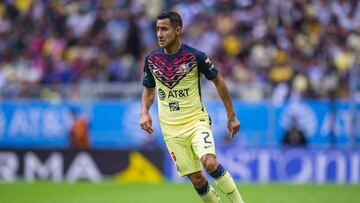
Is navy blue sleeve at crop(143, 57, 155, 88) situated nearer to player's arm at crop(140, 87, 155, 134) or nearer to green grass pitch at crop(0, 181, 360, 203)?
player's arm at crop(140, 87, 155, 134)

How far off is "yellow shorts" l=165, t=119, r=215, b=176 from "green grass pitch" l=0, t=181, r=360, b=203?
13.0ft

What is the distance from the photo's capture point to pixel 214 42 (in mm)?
23359

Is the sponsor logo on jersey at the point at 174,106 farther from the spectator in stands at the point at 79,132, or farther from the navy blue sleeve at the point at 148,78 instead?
the spectator in stands at the point at 79,132

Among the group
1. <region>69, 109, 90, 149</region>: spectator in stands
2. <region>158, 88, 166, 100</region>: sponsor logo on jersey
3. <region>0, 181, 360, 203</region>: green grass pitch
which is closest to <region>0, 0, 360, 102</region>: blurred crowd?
<region>69, 109, 90, 149</region>: spectator in stands

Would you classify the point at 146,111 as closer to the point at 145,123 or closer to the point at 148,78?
the point at 145,123

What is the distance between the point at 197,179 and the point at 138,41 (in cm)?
1431

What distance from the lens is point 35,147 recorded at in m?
21.0

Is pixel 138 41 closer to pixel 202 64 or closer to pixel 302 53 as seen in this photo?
pixel 302 53

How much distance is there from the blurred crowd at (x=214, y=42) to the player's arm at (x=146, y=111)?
9.92 meters

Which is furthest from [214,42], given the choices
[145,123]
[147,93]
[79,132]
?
[145,123]

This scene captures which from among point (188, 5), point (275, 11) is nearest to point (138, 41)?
point (188, 5)

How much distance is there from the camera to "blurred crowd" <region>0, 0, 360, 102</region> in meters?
21.4

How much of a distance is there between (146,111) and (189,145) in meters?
0.69

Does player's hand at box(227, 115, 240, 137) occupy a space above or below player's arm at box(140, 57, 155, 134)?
below
